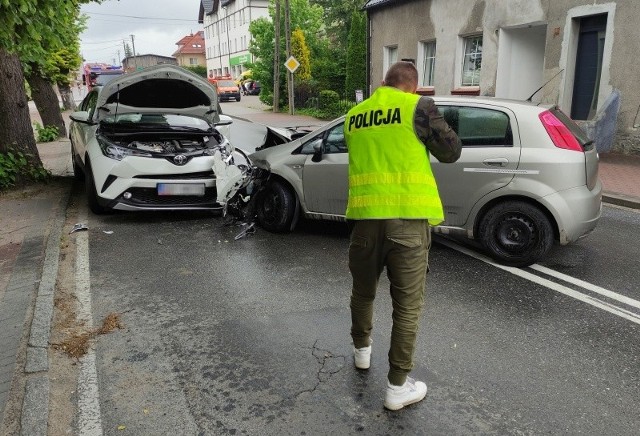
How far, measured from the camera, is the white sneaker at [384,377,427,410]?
2.87 m

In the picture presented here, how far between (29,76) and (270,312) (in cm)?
1492

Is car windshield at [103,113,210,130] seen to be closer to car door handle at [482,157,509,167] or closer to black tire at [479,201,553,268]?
car door handle at [482,157,509,167]

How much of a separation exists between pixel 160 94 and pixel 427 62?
38.0 feet

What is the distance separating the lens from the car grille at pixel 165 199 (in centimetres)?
658

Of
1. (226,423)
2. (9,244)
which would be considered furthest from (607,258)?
(9,244)

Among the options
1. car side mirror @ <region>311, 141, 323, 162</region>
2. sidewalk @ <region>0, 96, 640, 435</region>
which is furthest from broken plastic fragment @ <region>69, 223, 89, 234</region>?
car side mirror @ <region>311, 141, 323, 162</region>

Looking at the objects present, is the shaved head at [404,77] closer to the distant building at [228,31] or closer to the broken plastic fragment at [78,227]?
the broken plastic fragment at [78,227]

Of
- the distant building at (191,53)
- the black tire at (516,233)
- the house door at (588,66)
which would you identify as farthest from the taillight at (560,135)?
the distant building at (191,53)

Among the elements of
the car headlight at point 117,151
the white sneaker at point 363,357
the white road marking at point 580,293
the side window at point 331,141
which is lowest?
the white road marking at point 580,293

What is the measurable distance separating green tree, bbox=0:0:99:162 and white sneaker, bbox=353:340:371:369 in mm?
4954

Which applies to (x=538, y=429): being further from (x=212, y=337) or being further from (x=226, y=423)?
(x=212, y=337)

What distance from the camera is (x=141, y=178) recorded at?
650 cm

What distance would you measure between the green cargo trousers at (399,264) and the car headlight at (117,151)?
4503 mm

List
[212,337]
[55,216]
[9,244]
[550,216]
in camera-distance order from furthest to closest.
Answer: [55,216]
[9,244]
[550,216]
[212,337]
